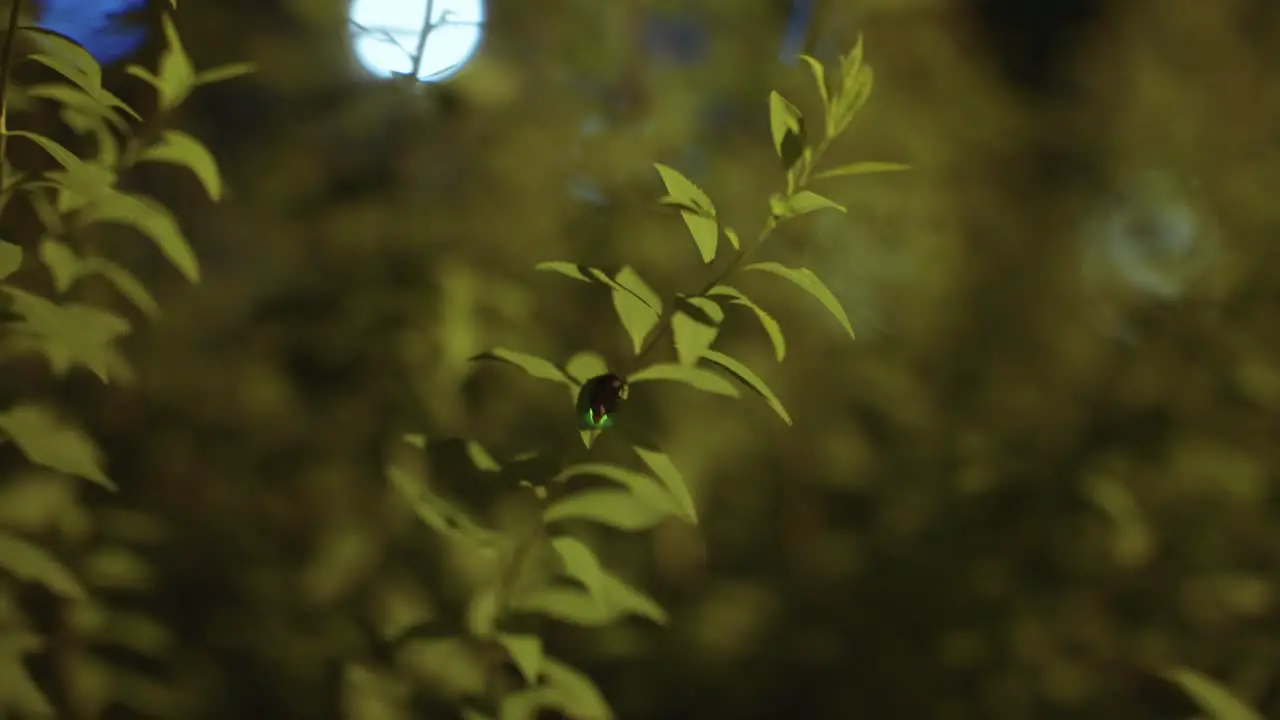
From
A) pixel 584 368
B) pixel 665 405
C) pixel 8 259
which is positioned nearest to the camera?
pixel 8 259

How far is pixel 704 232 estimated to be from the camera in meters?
0.51

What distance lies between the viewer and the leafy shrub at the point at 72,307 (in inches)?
20.5

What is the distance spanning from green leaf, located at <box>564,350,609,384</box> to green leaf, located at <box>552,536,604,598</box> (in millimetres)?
107

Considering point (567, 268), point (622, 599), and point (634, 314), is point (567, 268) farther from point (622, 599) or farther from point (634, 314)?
point (622, 599)

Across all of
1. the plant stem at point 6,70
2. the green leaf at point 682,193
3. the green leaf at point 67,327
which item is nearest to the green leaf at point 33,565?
the green leaf at point 67,327

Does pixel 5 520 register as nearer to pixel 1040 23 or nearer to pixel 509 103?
pixel 509 103

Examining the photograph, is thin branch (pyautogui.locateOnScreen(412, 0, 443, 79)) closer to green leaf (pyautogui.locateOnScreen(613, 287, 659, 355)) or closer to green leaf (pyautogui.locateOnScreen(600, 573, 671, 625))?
green leaf (pyautogui.locateOnScreen(613, 287, 659, 355))

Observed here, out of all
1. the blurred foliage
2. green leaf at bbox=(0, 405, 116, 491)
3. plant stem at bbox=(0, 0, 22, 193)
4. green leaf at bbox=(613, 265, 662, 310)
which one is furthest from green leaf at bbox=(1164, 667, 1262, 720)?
plant stem at bbox=(0, 0, 22, 193)

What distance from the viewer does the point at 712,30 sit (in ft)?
3.58

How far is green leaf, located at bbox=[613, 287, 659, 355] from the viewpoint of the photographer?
535 mm

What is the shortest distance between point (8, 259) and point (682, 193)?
0.36 metres

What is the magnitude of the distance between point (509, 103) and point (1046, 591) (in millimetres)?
778

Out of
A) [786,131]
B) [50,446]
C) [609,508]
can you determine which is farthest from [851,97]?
[50,446]

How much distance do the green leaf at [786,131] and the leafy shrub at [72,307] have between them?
35 centimetres
